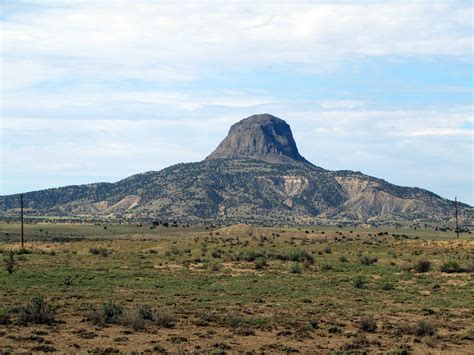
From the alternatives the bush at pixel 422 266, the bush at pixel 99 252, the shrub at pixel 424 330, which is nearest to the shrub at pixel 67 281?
the shrub at pixel 424 330

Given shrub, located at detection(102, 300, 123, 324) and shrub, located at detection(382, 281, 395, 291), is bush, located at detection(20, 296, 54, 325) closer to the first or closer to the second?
shrub, located at detection(102, 300, 123, 324)

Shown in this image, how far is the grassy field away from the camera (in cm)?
2259

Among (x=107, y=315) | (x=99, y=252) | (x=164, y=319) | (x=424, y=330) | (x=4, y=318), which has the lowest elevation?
(x=424, y=330)

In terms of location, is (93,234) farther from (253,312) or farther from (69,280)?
(253,312)

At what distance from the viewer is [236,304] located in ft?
103

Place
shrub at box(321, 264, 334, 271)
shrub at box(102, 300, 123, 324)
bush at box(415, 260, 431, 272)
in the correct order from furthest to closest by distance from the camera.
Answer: shrub at box(321, 264, 334, 271)
bush at box(415, 260, 431, 272)
shrub at box(102, 300, 123, 324)

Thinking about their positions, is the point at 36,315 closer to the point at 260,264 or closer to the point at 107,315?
the point at 107,315

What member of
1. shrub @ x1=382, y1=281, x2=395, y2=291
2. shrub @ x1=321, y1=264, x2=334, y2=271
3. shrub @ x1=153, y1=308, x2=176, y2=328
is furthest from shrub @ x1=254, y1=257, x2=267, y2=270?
shrub @ x1=153, y1=308, x2=176, y2=328

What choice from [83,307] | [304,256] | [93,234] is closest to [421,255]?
[304,256]

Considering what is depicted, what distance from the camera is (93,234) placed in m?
108

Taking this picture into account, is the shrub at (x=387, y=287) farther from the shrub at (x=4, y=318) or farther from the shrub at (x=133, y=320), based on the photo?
the shrub at (x=4, y=318)

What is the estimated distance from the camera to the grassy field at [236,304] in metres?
22.6

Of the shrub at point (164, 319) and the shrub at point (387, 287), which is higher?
the shrub at point (164, 319)

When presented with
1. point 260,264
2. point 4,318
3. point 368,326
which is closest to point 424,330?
point 368,326
